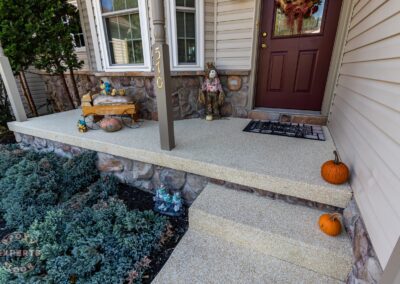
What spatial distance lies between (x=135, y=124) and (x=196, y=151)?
134cm

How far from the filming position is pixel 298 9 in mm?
2613

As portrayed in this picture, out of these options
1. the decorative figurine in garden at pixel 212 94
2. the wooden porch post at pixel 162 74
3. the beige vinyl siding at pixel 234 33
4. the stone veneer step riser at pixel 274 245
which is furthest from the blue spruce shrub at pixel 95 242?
the beige vinyl siding at pixel 234 33

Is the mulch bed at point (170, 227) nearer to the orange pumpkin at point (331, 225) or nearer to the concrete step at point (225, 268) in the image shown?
the concrete step at point (225, 268)

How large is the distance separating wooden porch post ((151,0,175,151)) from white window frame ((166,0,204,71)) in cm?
111

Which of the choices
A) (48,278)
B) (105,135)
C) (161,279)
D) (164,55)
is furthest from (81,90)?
(161,279)

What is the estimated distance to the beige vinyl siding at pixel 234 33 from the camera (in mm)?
2758

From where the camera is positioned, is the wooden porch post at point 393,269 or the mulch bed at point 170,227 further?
the mulch bed at point 170,227

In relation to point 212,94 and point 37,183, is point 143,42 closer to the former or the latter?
point 212,94

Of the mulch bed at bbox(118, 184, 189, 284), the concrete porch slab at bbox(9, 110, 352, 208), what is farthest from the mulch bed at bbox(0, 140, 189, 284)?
the concrete porch slab at bbox(9, 110, 352, 208)

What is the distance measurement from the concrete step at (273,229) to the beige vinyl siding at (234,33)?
2006mm

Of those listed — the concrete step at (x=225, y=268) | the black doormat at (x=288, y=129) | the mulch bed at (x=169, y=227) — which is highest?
the black doormat at (x=288, y=129)

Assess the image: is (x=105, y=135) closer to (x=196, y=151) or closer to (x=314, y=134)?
(x=196, y=151)

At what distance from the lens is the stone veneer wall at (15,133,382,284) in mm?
1067

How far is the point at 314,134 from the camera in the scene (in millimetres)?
2461
